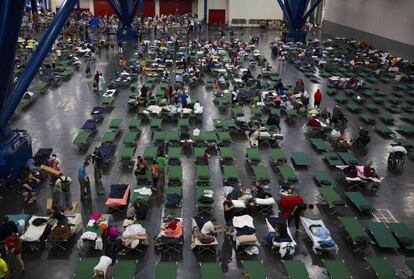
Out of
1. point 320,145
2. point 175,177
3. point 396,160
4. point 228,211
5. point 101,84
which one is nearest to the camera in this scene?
point 228,211

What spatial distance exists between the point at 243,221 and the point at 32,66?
40.9ft

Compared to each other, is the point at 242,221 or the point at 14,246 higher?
the point at 14,246

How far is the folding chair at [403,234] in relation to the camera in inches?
594

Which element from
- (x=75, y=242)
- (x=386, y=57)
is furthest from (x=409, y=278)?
(x=386, y=57)

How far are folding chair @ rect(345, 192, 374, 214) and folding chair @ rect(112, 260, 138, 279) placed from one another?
9.61 metres

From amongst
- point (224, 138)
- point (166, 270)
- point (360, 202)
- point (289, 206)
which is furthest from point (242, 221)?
point (224, 138)

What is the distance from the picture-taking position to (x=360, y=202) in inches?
692

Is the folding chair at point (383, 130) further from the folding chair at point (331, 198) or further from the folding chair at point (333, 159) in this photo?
the folding chair at point (331, 198)

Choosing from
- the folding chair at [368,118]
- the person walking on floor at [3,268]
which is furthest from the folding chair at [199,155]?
the folding chair at [368,118]

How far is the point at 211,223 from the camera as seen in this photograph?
15.2m

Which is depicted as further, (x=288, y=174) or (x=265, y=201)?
(x=288, y=174)

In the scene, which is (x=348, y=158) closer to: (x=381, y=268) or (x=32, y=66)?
(x=381, y=268)

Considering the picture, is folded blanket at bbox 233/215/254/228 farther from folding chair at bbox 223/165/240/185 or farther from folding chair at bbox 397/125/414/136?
folding chair at bbox 397/125/414/136

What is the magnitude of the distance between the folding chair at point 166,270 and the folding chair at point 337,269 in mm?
5049
